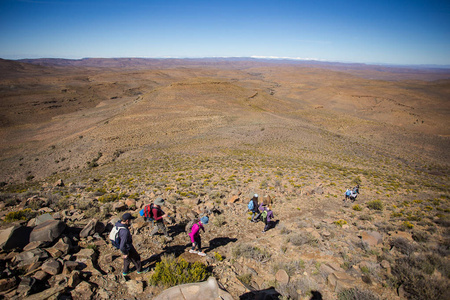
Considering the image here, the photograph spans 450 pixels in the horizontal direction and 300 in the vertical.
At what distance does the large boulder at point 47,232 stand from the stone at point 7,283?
142 cm

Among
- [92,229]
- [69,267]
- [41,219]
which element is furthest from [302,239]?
[41,219]

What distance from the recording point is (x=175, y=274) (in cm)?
518

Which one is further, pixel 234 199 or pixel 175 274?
pixel 234 199

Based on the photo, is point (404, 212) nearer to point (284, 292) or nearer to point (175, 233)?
point (284, 292)

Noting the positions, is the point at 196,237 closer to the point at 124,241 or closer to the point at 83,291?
the point at 124,241

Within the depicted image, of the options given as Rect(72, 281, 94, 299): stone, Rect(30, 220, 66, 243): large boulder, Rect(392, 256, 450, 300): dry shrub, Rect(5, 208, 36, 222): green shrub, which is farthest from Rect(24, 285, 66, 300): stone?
Rect(392, 256, 450, 300): dry shrub

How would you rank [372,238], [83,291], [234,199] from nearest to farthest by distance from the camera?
[83,291] < [372,238] < [234,199]

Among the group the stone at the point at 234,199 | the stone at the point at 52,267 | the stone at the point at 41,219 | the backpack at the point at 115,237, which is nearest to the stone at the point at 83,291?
the stone at the point at 52,267

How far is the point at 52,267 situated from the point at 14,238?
1601mm

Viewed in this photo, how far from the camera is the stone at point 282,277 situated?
5.52 metres

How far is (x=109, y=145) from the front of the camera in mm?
27984

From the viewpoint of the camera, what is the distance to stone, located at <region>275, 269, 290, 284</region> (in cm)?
552

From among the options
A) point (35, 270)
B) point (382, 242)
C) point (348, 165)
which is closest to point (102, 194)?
point (35, 270)

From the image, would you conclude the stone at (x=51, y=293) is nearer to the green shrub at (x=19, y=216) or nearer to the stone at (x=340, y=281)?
the green shrub at (x=19, y=216)
